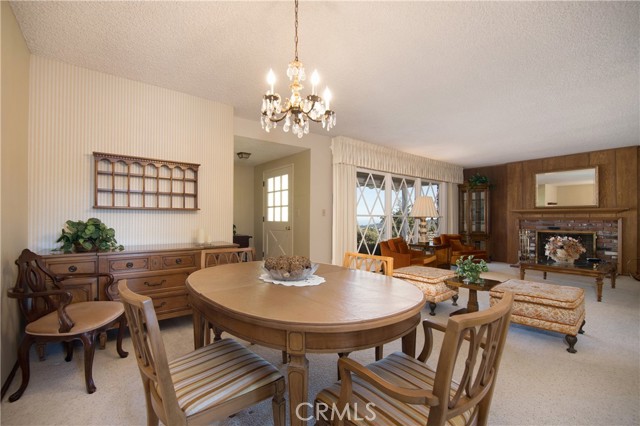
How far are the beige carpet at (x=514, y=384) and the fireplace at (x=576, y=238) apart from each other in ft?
13.1

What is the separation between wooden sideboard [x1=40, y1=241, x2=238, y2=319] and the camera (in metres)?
2.40

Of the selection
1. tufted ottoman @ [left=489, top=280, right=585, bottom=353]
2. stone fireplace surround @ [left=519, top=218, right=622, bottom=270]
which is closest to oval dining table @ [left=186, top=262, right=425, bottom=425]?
tufted ottoman @ [left=489, top=280, right=585, bottom=353]

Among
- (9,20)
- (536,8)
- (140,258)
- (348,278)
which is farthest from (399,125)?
(9,20)

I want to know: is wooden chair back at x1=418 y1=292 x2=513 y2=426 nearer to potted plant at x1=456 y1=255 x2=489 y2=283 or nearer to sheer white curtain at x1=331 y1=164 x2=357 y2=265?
potted plant at x1=456 y1=255 x2=489 y2=283

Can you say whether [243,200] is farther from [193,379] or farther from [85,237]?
[193,379]

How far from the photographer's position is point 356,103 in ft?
12.1

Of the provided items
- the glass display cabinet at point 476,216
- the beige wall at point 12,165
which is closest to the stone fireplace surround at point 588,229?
the glass display cabinet at point 476,216

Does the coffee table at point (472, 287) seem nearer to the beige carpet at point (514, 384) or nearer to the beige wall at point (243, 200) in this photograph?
the beige carpet at point (514, 384)

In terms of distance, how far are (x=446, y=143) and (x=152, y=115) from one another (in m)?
4.95

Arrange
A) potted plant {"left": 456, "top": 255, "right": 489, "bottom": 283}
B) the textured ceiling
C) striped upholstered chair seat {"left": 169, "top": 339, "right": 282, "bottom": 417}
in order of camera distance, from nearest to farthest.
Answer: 1. striped upholstered chair seat {"left": 169, "top": 339, "right": 282, "bottom": 417}
2. the textured ceiling
3. potted plant {"left": 456, "top": 255, "right": 489, "bottom": 283}

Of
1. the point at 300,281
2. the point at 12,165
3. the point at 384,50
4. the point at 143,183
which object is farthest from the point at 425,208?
the point at 12,165

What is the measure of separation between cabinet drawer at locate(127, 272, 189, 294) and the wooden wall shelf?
84cm

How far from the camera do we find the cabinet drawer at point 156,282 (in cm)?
268

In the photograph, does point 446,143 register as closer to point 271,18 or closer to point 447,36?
point 447,36
